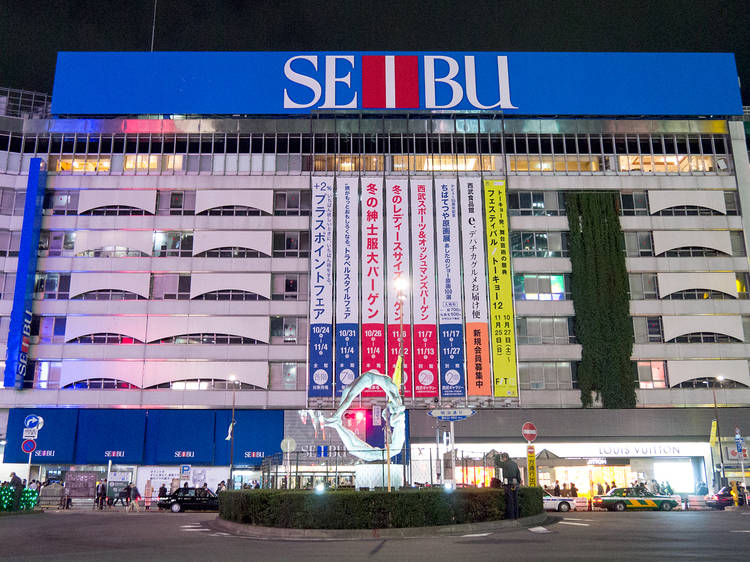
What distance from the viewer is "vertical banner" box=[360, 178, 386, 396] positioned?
52.4 metres

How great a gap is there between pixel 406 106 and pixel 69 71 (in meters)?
28.6

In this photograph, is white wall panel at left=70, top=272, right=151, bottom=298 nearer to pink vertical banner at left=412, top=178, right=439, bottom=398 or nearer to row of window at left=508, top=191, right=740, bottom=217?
pink vertical banner at left=412, top=178, right=439, bottom=398

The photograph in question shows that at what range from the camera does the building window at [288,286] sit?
5534 cm

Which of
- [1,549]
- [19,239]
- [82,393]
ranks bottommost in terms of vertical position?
[1,549]

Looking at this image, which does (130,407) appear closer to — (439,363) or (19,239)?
(19,239)

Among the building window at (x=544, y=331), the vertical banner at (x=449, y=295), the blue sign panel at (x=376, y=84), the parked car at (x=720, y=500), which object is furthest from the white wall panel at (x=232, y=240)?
the parked car at (x=720, y=500)

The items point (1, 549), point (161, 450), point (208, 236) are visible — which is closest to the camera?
point (1, 549)

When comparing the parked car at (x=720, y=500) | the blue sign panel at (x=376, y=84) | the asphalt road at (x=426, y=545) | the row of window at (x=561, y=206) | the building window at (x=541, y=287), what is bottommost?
the parked car at (x=720, y=500)

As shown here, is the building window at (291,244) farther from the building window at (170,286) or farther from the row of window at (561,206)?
the row of window at (561,206)

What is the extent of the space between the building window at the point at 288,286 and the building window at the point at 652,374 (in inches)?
1058

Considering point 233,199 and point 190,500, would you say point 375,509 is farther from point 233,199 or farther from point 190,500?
point 233,199

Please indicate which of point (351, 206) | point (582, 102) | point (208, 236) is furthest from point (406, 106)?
point (208, 236)

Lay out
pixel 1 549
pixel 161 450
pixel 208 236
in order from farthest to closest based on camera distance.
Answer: pixel 208 236, pixel 161 450, pixel 1 549

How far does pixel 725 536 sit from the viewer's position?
17.8 metres
